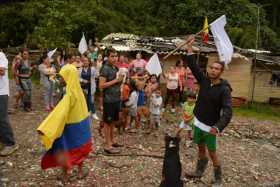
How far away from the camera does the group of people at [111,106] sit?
6.30m

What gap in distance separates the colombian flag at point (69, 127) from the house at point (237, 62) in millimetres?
10126

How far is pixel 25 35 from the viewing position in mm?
25312

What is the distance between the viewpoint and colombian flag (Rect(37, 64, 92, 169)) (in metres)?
6.20

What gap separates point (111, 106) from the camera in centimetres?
788

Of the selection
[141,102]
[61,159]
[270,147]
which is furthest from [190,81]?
Result: [61,159]

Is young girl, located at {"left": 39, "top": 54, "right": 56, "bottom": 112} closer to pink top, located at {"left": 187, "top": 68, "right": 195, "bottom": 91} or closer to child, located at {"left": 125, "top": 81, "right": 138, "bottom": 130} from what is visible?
child, located at {"left": 125, "top": 81, "right": 138, "bottom": 130}

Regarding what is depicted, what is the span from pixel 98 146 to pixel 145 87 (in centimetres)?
319

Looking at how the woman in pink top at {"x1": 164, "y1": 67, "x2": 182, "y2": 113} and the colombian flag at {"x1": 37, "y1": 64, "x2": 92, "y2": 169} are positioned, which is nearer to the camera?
the colombian flag at {"x1": 37, "y1": 64, "x2": 92, "y2": 169}

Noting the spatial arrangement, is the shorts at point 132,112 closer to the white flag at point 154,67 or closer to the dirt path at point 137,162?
the dirt path at point 137,162

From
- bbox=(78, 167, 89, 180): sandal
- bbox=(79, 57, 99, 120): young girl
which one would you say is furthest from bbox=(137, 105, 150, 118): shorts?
bbox=(78, 167, 89, 180): sandal

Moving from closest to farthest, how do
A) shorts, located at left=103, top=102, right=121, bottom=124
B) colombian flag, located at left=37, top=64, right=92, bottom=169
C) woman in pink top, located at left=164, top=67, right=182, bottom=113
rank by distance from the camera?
1. colombian flag, located at left=37, top=64, right=92, bottom=169
2. shorts, located at left=103, top=102, right=121, bottom=124
3. woman in pink top, located at left=164, top=67, right=182, bottom=113

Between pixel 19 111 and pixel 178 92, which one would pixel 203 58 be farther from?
pixel 19 111

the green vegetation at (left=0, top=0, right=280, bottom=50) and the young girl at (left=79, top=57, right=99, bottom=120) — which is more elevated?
the green vegetation at (left=0, top=0, right=280, bottom=50)

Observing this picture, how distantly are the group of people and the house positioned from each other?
5168 millimetres
